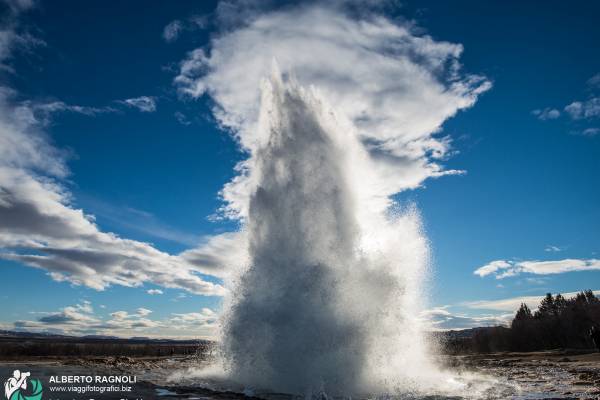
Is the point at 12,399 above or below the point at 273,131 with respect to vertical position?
below

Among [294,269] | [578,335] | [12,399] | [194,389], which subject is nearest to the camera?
[12,399]

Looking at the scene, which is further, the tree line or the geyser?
the tree line

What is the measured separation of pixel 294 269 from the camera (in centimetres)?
2230

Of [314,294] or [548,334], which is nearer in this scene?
[314,294]

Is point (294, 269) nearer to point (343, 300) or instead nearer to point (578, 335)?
point (343, 300)

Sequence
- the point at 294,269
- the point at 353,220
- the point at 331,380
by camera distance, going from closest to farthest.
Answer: the point at 331,380 → the point at 294,269 → the point at 353,220

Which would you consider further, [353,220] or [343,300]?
[353,220]

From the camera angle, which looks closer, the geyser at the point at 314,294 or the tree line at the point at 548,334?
the geyser at the point at 314,294

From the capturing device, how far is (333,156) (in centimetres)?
2764

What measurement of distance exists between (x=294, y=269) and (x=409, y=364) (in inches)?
433

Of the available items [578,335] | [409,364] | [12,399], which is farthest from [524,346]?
[12,399]

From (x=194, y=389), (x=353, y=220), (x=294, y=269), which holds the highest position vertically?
(x=353, y=220)

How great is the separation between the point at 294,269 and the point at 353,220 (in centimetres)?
507

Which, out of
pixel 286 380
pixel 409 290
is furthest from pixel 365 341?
pixel 409 290
